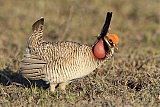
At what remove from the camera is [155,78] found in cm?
538

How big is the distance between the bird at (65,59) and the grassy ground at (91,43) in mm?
198

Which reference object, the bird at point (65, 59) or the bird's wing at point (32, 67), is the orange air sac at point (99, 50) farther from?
the bird's wing at point (32, 67)

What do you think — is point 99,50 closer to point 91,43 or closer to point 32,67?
point 32,67

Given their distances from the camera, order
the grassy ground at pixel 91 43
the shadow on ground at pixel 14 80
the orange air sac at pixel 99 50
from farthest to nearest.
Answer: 1. the shadow on ground at pixel 14 80
2. the orange air sac at pixel 99 50
3. the grassy ground at pixel 91 43

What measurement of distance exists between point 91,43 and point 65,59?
9.86 ft

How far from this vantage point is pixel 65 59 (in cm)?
476

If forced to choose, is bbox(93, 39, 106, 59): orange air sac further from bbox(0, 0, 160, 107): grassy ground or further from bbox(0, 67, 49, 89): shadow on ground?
bbox(0, 67, 49, 89): shadow on ground

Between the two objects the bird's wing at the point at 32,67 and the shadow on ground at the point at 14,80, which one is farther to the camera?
the shadow on ground at the point at 14,80

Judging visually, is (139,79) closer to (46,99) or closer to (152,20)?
(46,99)

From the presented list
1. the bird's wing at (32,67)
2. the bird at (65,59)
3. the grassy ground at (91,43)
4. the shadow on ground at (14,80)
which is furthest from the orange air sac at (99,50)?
the shadow on ground at (14,80)

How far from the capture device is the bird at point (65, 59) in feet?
15.6

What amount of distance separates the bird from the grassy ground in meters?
0.20

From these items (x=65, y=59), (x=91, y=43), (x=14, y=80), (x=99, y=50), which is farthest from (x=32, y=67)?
(x=91, y=43)

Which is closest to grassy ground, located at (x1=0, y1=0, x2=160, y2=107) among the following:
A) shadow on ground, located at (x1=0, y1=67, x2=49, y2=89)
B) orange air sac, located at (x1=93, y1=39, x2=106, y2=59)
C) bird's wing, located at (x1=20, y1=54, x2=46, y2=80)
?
shadow on ground, located at (x1=0, y1=67, x2=49, y2=89)
